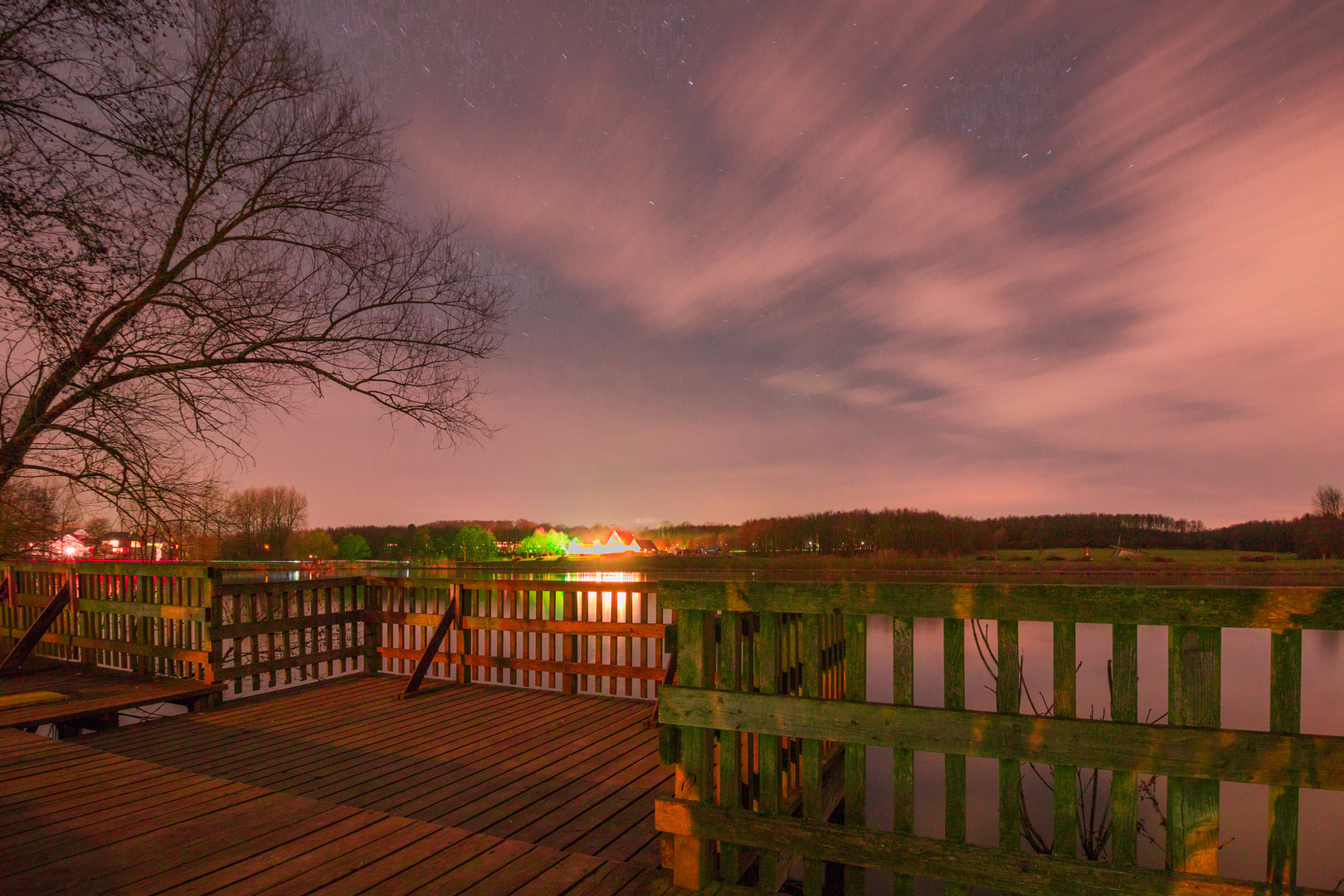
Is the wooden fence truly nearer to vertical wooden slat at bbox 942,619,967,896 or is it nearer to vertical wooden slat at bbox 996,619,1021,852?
vertical wooden slat at bbox 942,619,967,896

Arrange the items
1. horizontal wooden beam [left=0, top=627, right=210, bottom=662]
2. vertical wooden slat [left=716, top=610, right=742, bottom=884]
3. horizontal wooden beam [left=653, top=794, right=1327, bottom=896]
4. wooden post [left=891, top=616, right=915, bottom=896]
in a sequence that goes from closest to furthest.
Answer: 1. horizontal wooden beam [left=653, top=794, right=1327, bottom=896]
2. wooden post [left=891, top=616, right=915, bottom=896]
3. vertical wooden slat [left=716, top=610, right=742, bottom=884]
4. horizontal wooden beam [left=0, top=627, right=210, bottom=662]

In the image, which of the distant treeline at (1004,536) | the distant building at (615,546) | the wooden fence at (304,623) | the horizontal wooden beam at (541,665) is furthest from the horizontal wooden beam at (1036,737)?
the distant building at (615,546)

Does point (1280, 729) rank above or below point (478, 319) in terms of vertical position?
below

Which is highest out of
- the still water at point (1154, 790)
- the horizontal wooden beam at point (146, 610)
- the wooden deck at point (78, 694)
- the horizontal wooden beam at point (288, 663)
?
the horizontal wooden beam at point (146, 610)

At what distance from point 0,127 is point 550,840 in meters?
5.09

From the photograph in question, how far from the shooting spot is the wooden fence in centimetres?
702

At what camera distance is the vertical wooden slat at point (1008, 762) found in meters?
2.43

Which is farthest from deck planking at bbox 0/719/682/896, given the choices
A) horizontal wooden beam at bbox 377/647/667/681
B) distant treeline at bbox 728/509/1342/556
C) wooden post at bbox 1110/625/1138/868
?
distant treeline at bbox 728/509/1342/556

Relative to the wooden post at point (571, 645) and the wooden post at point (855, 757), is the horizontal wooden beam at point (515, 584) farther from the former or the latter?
the wooden post at point (855, 757)

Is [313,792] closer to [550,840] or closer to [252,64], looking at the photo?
[550,840]

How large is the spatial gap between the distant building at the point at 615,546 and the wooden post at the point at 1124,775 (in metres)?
131

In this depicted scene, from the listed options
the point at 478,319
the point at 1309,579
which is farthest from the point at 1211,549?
the point at 478,319

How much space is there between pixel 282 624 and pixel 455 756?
3.34 m

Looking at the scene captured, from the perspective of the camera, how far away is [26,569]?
362 inches
